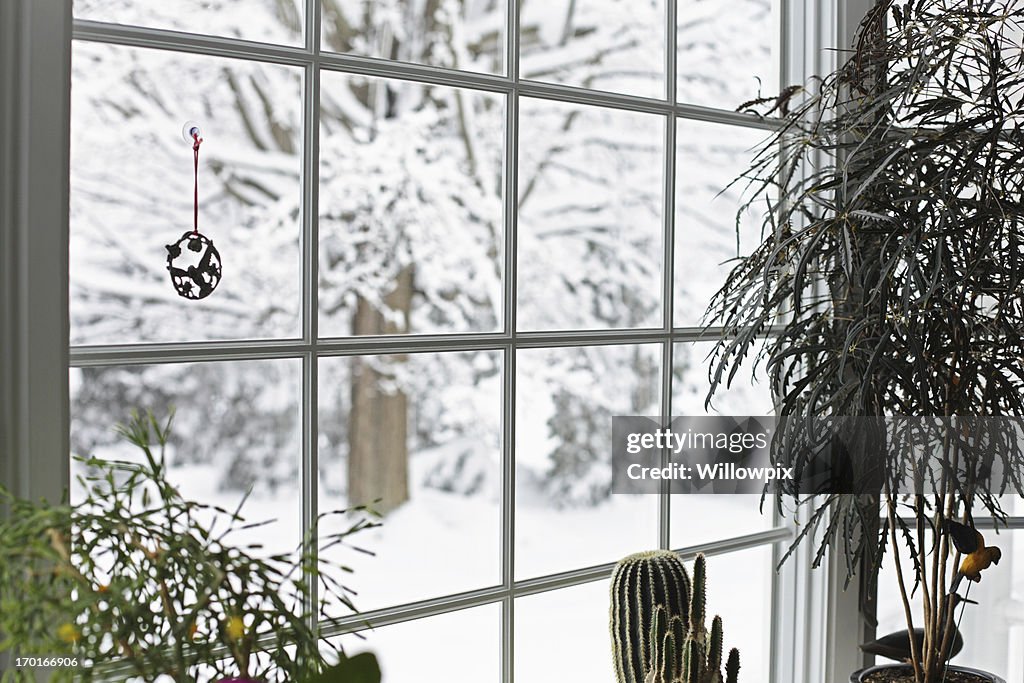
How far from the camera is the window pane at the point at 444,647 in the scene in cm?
168

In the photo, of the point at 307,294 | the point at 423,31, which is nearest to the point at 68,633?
the point at 307,294

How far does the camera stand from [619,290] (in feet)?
6.34

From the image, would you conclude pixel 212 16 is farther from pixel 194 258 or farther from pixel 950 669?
pixel 950 669

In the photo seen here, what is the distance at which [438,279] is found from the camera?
169cm

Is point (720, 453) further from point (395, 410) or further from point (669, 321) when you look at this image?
point (395, 410)

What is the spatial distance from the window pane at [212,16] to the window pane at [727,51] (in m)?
0.84

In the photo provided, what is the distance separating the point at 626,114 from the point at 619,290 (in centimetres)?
35

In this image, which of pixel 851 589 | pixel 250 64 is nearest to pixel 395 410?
pixel 250 64

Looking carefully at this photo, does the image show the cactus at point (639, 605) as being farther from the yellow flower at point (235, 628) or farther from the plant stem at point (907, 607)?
the yellow flower at point (235, 628)

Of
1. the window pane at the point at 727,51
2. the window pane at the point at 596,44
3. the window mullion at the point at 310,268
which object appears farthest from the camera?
the window pane at the point at 727,51

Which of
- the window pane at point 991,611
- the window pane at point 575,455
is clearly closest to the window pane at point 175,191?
the window pane at point 575,455

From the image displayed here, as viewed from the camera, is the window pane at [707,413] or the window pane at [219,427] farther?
the window pane at [707,413]

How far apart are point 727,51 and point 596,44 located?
0.36m

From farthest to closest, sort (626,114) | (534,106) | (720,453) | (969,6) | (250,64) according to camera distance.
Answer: (720,453) → (626,114) → (534,106) → (969,6) → (250,64)
